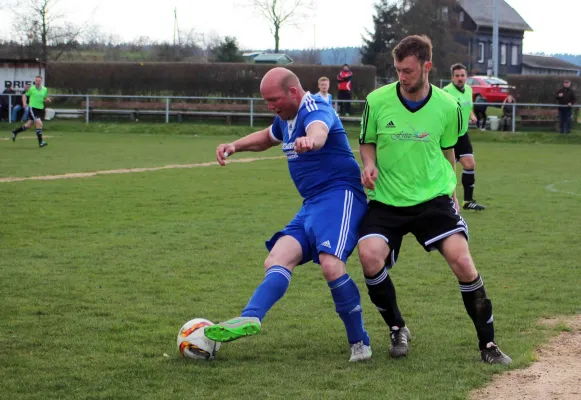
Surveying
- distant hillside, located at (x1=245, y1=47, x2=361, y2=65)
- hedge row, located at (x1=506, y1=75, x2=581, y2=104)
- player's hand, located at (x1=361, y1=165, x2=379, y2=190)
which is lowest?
player's hand, located at (x1=361, y1=165, x2=379, y2=190)

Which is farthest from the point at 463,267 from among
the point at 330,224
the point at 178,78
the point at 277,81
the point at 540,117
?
the point at 178,78

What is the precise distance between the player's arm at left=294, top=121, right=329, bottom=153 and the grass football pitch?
4.20 ft

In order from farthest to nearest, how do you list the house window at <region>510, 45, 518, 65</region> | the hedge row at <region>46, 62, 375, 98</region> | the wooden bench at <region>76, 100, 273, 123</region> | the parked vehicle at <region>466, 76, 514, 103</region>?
the house window at <region>510, 45, 518, 65</region>
the parked vehicle at <region>466, 76, 514, 103</region>
the hedge row at <region>46, 62, 375, 98</region>
the wooden bench at <region>76, 100, 273, 123</region>

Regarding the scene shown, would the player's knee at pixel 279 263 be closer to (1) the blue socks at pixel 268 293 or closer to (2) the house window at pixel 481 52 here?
(1) the blue socks at pixel 268 293

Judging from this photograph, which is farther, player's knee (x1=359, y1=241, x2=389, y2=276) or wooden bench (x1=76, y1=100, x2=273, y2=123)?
wooden bench (x1=76, y1=100, x2=273, y2=123)

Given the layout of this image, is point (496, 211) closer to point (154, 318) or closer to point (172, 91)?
point (154, 318)

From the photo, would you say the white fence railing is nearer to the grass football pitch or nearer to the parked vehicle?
the parked vehicle

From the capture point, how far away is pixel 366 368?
518cm

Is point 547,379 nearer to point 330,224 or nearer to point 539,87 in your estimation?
point 330,224

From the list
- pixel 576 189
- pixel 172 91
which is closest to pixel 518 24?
pixel 172 91

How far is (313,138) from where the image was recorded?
4969mm

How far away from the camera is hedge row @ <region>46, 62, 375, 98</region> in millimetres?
38344

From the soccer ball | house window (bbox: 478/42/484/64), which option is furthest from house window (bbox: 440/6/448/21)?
the soccer ball

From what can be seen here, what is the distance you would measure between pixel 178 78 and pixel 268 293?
Result: 113 feet
